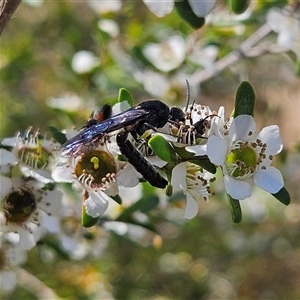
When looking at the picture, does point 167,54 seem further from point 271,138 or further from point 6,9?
point 6,9

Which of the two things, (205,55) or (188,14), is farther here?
(205,55)

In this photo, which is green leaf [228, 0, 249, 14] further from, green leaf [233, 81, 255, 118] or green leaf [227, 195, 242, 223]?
green leaf [227, 195, 242, 223]

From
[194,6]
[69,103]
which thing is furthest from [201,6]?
[69,103]

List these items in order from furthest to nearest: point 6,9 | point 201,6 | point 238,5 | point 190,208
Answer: point 238,5, point 201,6, point 190,208, point 6,9

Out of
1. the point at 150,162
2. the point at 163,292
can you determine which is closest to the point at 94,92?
the point at 163,292

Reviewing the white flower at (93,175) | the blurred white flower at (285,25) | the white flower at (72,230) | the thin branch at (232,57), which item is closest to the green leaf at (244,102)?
the white flower at (93,175)

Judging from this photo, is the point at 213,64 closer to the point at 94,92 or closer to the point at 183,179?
the point at 94,92

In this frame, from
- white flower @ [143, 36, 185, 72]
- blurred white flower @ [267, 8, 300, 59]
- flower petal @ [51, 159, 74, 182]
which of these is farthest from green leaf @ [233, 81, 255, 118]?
white flower @ [143, 36, 185, 72]
